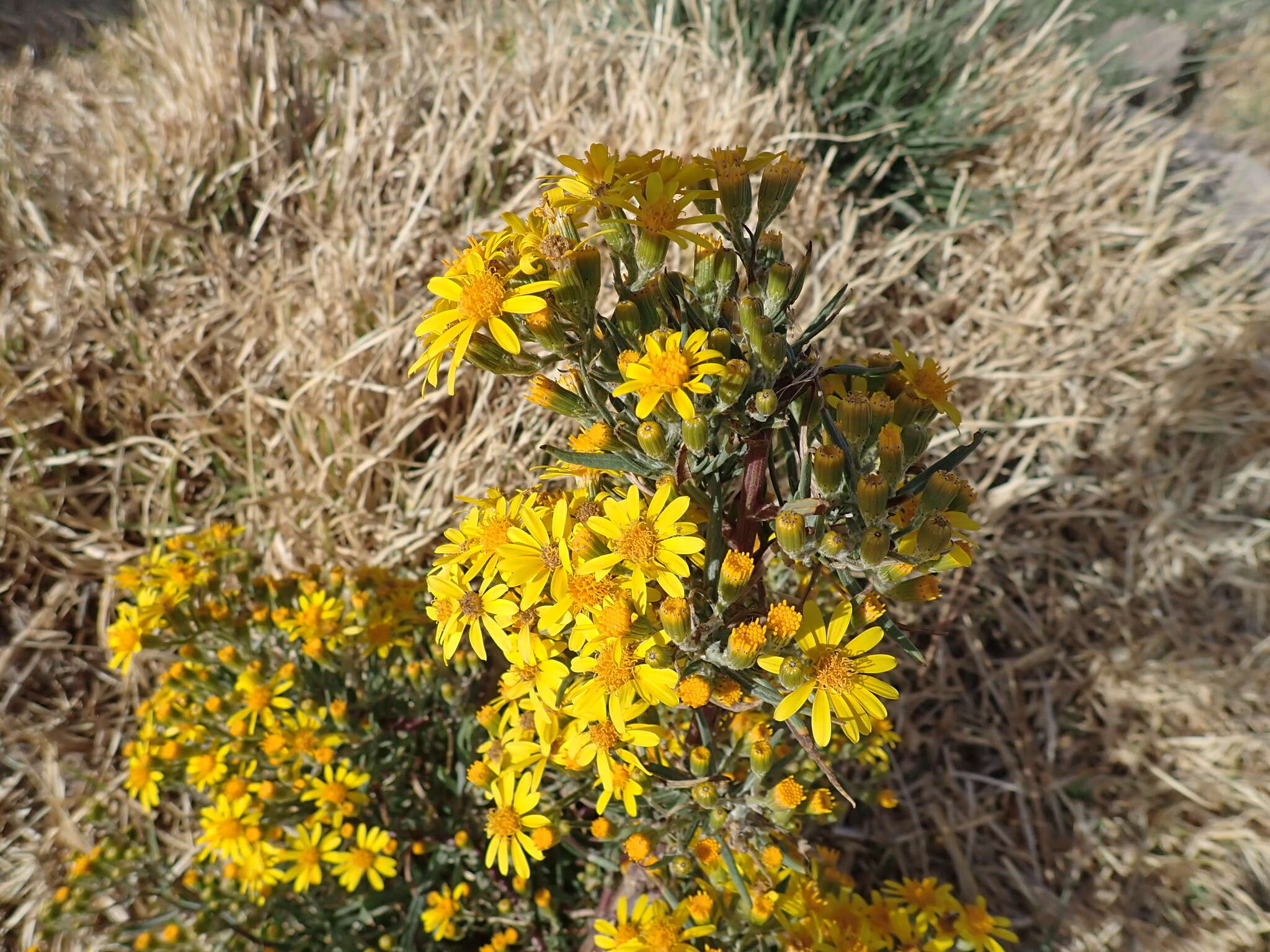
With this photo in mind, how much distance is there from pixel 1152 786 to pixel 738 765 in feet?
6.46

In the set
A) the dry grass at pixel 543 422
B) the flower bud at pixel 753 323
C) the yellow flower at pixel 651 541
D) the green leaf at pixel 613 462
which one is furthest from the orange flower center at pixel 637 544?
the dry grass at pixel 543 422

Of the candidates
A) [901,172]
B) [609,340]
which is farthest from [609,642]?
[901,172]

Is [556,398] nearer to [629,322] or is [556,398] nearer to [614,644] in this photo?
[629,322]

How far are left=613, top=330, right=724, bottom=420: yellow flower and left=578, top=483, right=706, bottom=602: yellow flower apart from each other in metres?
0.14

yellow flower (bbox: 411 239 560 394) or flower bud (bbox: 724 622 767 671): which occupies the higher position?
yellow flower (bbox: 411 239 560 394)

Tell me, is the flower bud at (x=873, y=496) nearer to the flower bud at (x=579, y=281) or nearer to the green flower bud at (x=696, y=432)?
the green flower bud at (x=696, y=432)

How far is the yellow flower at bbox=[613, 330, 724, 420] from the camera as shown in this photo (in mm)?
1024

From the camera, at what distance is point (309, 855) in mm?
1754

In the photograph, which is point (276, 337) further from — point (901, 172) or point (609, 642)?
point (901, 172)

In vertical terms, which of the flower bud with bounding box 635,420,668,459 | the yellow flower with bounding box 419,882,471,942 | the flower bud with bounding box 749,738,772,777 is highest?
the flower bud with bounding box 635,420,668,459

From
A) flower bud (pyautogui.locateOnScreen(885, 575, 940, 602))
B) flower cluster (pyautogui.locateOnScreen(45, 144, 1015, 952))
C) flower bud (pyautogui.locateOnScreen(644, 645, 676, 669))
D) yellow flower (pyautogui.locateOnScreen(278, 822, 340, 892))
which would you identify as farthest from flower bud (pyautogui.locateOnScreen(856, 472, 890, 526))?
yellow flower (pyautogui.locateOnScreen(278, 822, 340, 892))

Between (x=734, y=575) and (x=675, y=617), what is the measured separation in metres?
0.11

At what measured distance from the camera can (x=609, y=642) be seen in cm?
109

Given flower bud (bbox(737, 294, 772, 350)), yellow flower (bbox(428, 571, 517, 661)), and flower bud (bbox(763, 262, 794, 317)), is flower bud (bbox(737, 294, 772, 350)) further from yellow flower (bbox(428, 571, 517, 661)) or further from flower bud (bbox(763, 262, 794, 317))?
yellow flower (bbox(428, 571, 517, 661))
